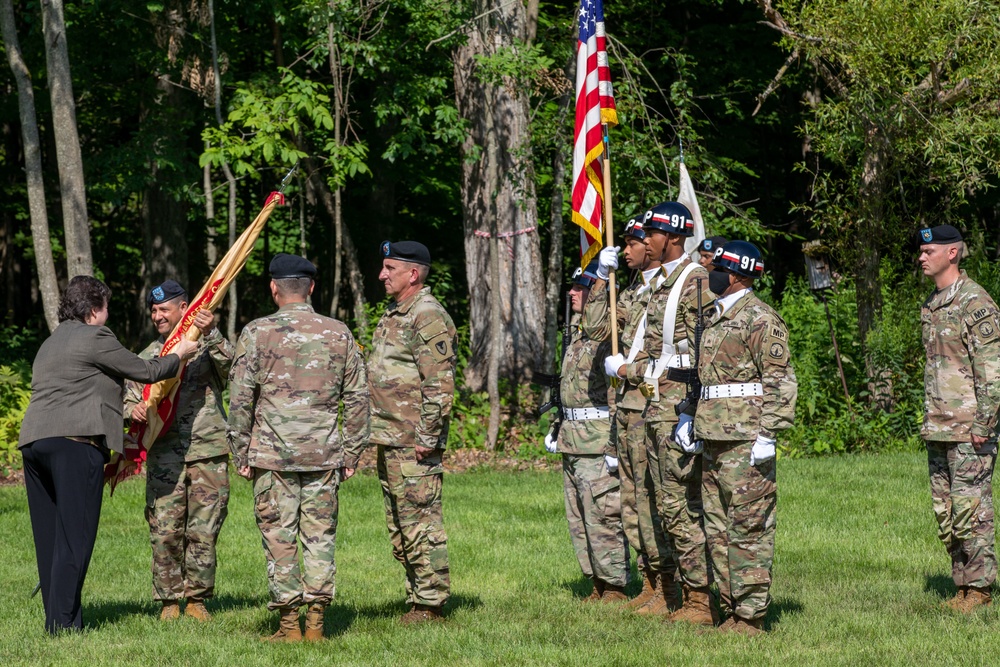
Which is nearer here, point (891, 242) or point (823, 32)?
point (823, 32)

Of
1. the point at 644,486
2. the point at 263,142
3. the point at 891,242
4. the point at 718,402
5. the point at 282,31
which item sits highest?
the point at 282,31

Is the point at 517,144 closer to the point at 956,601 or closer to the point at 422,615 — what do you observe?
the point at 422,615

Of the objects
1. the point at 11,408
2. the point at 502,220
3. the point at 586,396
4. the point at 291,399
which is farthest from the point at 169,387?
the point at 11,408

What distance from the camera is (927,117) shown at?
16.9 meters

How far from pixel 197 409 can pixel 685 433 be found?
3.34 metres

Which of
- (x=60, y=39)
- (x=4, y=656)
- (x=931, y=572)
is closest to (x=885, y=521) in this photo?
(x=931, y=572)

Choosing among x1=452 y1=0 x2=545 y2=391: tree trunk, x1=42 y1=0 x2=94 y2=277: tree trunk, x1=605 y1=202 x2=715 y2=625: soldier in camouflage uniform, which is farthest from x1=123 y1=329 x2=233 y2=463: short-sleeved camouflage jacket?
x1=452 y1=0 x2=545 y2=391: tree trunk

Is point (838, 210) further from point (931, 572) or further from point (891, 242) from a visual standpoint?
point (931, 572)

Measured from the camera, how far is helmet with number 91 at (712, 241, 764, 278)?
788 centimetres

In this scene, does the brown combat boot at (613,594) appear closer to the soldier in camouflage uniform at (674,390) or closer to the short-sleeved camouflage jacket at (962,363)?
the soldier in camouflage uniform at (674,390)

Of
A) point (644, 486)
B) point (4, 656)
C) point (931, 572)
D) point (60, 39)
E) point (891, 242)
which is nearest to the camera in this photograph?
point (4, 656)

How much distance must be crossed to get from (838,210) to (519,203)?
470 centimetres

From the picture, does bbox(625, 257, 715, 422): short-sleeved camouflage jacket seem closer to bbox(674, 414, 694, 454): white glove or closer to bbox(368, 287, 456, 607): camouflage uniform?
bbox(674, 414, 694, 454): white glove

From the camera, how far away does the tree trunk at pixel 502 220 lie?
17.7 meters
